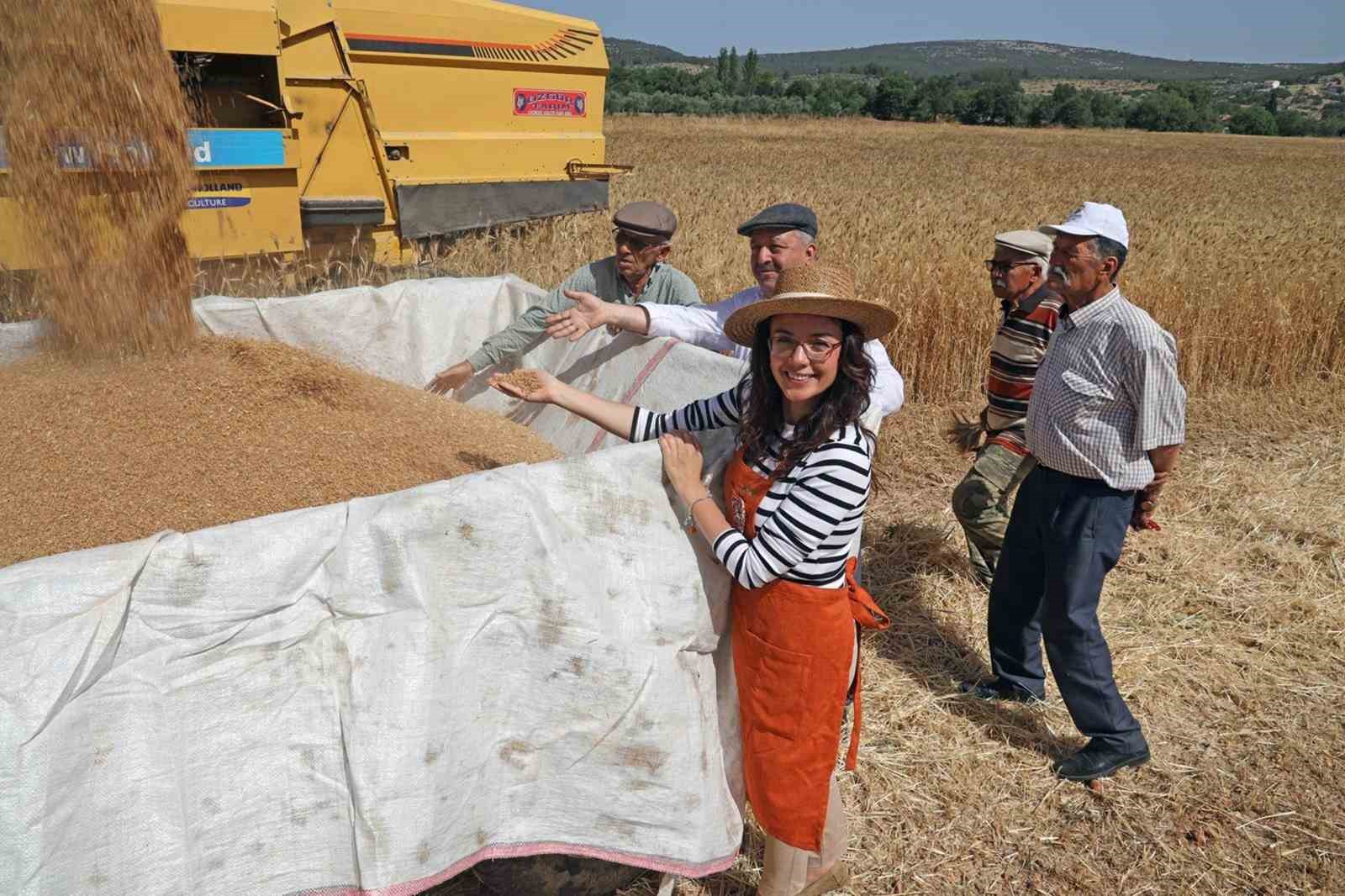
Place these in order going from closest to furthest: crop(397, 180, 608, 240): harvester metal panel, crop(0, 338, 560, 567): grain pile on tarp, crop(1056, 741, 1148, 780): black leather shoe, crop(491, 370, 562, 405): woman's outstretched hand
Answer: crop(0, 338, 560, 567): grain pile on tarp
crop(491, 370, 562, 405): woman's outstretched hand
crop(1056, 741, 1148, 780): black leather shoe
crop(397, 180, 608, 240): harvester metal panel

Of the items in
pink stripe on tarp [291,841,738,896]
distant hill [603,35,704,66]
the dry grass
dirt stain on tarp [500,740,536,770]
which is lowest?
the dry grass

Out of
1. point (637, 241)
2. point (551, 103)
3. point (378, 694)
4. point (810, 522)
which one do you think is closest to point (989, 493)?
point (637, 241)

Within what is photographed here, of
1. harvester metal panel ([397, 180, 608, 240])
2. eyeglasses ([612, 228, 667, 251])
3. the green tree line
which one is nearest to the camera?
eyeglasses ([612, 228, 667, 251])

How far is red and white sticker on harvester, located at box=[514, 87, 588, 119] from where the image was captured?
739 centimetres

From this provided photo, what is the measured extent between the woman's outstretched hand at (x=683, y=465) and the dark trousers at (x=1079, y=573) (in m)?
1.22

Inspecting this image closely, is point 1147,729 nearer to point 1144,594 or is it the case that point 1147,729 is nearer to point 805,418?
point 1144,594

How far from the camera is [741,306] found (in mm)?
2539

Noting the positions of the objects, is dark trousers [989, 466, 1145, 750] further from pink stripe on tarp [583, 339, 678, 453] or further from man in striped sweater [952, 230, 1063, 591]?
pink stripe on tarp [583, 339, 678, 453]

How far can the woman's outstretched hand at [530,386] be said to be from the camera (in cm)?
217

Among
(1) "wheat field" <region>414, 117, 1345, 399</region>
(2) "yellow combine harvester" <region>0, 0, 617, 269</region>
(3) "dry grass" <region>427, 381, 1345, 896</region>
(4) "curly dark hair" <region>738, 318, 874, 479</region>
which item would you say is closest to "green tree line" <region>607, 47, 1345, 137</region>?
(1) "wheat field" <region>414, 117, 1345, 399</region>

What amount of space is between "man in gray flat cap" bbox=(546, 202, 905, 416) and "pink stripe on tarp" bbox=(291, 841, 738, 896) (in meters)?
1.14

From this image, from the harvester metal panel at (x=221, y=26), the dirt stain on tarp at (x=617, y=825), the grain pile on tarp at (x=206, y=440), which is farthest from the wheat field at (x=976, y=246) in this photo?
the dirt stain on tarp at (x=617, y=825)

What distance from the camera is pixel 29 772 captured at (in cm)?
123

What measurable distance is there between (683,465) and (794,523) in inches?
9.3
